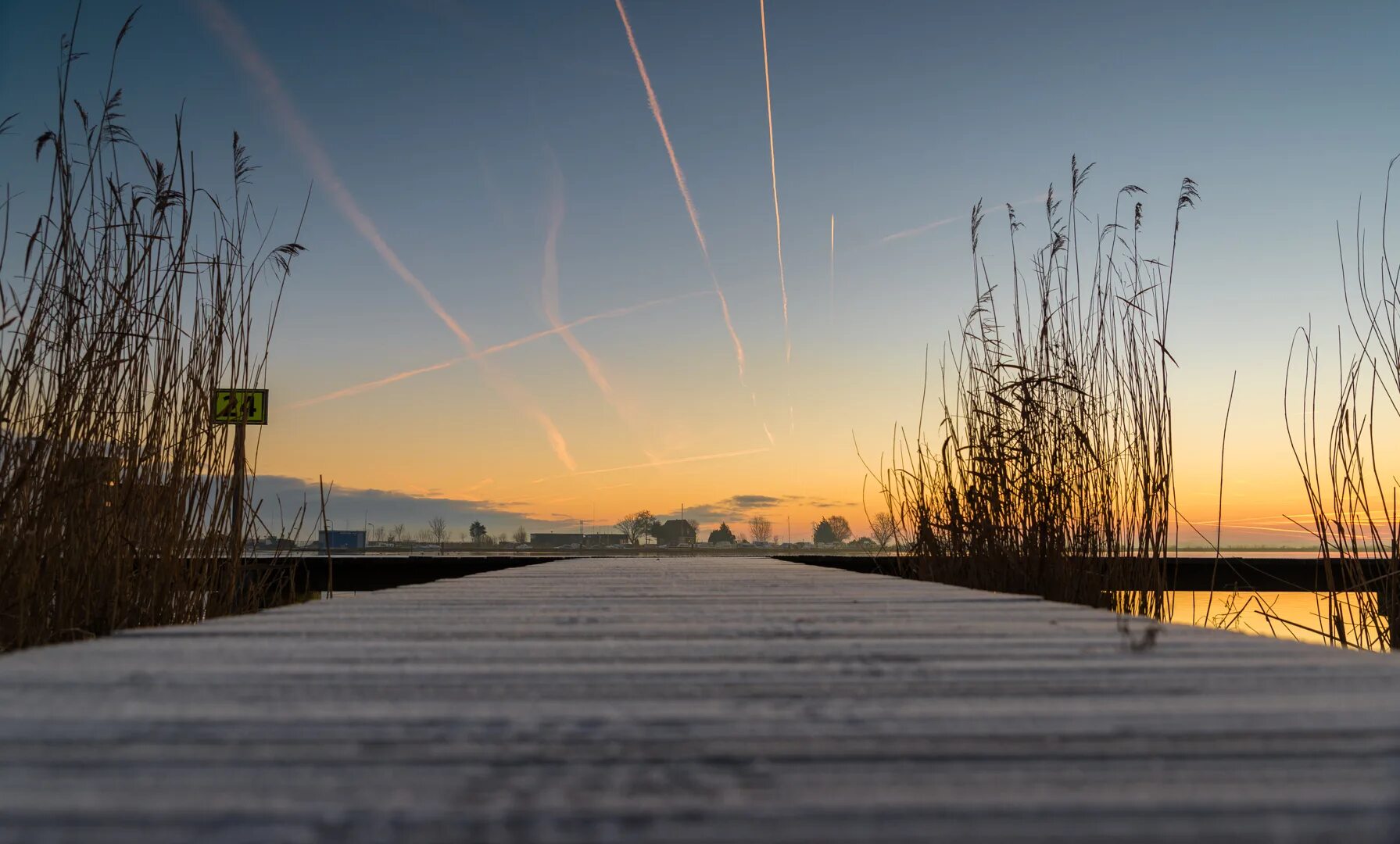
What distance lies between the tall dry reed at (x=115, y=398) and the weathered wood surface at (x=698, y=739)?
1.09 meters

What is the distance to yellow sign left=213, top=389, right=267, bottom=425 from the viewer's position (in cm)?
241

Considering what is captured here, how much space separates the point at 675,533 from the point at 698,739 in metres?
80.7

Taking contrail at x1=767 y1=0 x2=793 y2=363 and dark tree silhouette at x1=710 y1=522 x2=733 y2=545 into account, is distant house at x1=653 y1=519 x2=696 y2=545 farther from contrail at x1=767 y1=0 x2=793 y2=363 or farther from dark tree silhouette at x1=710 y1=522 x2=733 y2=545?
contrail at x1=767 y1=0 x2=793 y2=363

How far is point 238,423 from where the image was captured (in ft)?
8.00

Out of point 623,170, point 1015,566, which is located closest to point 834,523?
point 623,170

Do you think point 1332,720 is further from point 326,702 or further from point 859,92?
point 859,92

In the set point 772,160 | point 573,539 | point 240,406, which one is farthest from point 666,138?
point 573,539

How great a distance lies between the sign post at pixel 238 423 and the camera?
2.35 meters

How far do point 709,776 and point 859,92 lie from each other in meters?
9.41

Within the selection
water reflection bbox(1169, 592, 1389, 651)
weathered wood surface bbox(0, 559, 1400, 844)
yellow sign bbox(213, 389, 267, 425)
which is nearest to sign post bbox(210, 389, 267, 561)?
yellow sign bbox(213, 389, 267, 425)

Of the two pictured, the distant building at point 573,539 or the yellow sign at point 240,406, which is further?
the distant building at point 573,539

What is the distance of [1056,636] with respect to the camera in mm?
1042

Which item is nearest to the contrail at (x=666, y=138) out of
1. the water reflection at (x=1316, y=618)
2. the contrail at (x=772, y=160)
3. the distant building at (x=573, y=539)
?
the contrail at (x=772, y=160)

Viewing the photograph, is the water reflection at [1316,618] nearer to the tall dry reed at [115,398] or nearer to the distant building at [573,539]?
the tall dry reed at [115,398]
